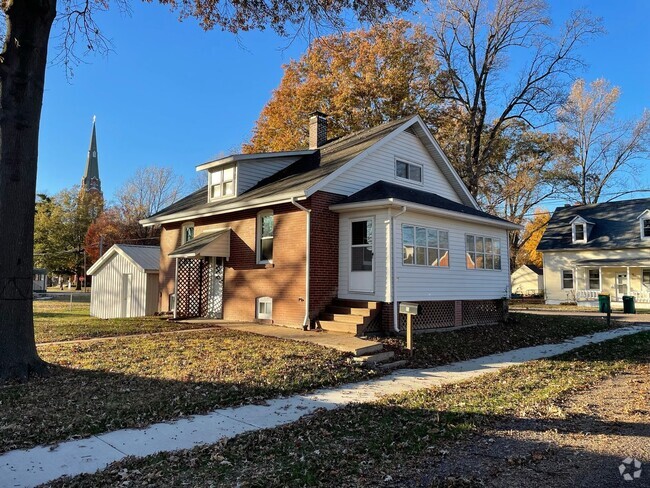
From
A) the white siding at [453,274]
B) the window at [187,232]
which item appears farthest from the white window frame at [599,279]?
the window at [187,232]

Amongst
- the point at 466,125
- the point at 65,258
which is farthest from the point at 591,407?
the point at 65,258

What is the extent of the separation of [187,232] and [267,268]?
5560 millimetres

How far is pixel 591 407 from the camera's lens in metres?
6.23

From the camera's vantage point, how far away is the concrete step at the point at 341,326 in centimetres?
1145

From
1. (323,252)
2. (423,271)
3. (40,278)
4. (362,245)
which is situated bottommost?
(423,271)

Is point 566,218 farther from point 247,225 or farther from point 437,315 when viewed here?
point 247,225

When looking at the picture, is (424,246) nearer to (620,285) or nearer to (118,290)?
(118,290)

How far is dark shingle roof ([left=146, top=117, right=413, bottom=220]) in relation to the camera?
43.6 ft

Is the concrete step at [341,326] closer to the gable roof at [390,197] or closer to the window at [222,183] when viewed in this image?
the gable roof at [390,197]

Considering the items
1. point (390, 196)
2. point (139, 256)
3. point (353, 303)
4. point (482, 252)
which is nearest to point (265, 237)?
point (353, 303)

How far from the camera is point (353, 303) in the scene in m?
12.7

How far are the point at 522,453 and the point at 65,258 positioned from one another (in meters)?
59.2

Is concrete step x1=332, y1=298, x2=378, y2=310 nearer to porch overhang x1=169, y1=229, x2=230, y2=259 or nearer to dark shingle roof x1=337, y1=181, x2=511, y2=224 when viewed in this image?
dark shingle roof x1=337, y1=181, x2=511, y2=224

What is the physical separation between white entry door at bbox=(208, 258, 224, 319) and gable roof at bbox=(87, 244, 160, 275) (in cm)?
485
